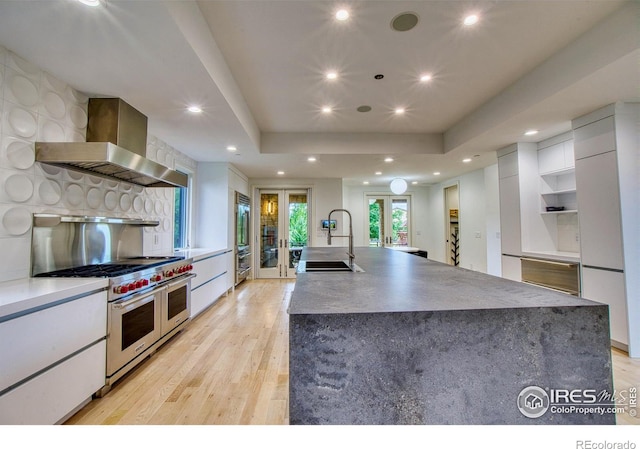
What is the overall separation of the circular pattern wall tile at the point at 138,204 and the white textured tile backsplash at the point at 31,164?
1.28 ft

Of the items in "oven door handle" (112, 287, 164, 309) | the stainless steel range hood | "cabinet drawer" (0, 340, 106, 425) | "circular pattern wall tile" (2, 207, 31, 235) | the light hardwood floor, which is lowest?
the light hardwood floor

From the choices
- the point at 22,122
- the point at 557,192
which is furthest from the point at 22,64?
the point at 557,192

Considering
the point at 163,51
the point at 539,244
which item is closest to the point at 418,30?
the point at 163,51

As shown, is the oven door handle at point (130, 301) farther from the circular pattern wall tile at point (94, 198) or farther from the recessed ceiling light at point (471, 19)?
the recessed ceiling light at point (471, 19)

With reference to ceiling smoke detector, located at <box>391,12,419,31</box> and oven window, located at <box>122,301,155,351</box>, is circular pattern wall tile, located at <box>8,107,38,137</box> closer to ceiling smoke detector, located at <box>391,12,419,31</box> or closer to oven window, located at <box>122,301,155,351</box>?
oven window, located at <box>122,301,155,351</box>

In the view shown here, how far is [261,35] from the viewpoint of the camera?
2.13m

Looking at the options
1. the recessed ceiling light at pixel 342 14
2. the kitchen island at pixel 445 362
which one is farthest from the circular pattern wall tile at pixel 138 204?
the kitchen island at pixel 445 362

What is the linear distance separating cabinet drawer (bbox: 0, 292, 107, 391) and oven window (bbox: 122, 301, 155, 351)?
8.2 inches

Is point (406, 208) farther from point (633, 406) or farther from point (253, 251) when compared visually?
point (633, 406)

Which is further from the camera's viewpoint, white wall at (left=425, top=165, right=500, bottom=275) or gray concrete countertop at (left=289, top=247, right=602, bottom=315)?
white wall at (left=425, top=165, right=500, bottom=275)

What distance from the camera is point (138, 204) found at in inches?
123

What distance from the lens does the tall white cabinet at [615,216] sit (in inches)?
97.0

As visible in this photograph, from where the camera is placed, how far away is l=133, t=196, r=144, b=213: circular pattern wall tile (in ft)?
10.0

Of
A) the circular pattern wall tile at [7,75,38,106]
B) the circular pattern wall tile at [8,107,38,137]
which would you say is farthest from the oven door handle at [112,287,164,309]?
the circular pattern wall tile at [7,75,38,106]
